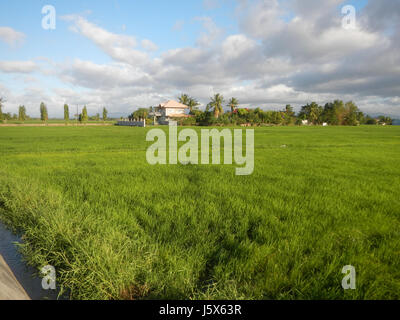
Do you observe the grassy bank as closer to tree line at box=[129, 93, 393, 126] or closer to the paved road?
the paved road

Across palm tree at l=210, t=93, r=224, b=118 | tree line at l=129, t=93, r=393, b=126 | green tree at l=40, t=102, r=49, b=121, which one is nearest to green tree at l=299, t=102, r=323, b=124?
tree line at l=129, t=93, r=393, b=126

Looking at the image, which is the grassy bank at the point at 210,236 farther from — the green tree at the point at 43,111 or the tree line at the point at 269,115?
the green tree at the point at 43,111

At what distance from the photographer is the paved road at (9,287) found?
185 centimetres

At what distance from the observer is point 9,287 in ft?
6.48

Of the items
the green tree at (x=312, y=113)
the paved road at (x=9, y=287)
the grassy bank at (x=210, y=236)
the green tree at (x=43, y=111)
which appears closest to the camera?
the paved road at (x=9, y=287)

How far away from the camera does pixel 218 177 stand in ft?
20.4

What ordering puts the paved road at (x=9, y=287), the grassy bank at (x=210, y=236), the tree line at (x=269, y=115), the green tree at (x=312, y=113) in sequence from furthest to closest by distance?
the green tree at (x=312, y=113) < the tree line at (x=269, y=115) < the grassy bank at (x=210, y=236) < the paved road at (x=9, y=287)

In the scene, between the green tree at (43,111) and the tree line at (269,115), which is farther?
the green tree at (43,111)

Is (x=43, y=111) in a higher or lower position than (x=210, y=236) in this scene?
higher

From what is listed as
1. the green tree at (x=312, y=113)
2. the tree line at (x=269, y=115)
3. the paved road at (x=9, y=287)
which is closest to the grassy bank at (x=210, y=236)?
the paved road at (x=9, y=287)

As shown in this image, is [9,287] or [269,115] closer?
[9,287]

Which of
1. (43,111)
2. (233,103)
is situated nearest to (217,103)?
(233,103)

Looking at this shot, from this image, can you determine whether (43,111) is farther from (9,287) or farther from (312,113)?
(312,113)
